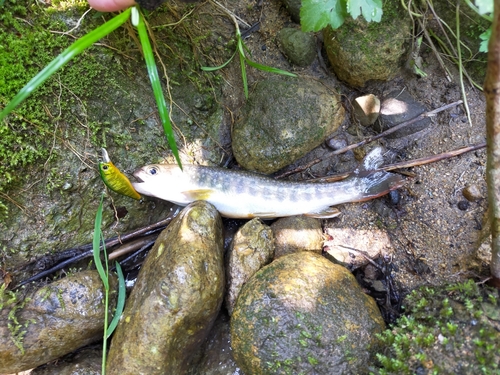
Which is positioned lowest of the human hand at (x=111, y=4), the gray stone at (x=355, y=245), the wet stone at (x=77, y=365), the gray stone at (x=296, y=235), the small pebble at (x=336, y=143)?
the wet stone at (x=77, y=365)

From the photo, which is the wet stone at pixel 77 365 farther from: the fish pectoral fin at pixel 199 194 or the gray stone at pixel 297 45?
the gray stone at pixel 297 45

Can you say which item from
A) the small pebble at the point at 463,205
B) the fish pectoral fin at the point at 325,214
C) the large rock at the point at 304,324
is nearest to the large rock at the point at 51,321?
the large rock at the point at 304,324

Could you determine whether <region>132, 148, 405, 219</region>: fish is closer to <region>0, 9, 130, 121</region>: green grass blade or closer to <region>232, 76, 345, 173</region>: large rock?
<region>232, 76, 345, 173</region>: large rock

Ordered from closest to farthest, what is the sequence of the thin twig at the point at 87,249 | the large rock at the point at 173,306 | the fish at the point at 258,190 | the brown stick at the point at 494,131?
the brown stick at the point at 494,131, the large rock at the point at 173,306, the thin twig at the point at 87,249, the fish at the point at 258,190

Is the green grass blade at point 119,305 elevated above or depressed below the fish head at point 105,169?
below

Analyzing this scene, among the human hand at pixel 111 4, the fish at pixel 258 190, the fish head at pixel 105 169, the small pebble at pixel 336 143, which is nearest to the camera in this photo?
the human hand at pixel 111 4

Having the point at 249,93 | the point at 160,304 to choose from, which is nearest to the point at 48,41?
the point at 249,93

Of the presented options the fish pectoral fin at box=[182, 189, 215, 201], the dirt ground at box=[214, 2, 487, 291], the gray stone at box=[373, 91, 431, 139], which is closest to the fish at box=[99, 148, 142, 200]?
the fish pectoral fin at box=[182, 189, 215, 201]
